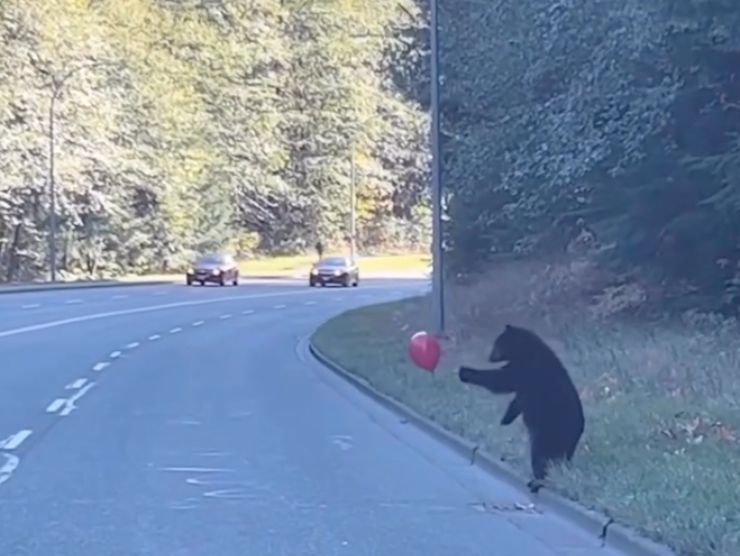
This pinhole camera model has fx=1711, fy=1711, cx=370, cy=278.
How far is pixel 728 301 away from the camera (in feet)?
83.6

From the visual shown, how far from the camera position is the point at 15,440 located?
16219 mm

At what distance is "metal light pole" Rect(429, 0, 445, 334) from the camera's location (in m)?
26.4

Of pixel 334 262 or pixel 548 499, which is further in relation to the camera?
pixel 334 262

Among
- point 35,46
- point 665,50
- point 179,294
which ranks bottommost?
A: point 179,294

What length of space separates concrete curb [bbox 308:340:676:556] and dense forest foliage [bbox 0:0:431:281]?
145ft

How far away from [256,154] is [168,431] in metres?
73.9

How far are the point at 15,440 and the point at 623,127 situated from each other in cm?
1111

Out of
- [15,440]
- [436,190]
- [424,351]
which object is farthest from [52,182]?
[424,351]

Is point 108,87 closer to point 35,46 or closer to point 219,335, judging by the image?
point 35,46

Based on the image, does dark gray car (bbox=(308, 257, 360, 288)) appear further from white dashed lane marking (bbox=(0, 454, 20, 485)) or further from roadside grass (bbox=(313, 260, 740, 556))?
white dashed lane marking (bbox=(0, 454, 20, 485))

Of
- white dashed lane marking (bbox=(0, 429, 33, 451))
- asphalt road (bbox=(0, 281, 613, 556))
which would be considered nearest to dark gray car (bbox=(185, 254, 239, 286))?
asphalt road (bbox=(0, 281, 613, 556))

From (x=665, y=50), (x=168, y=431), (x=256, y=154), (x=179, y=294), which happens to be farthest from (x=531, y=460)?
(x=256, y=154)

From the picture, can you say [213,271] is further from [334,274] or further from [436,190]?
[436,190]

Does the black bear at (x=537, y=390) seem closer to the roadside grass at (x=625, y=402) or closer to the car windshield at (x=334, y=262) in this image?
the roadside grass at (x=625, y=402)
